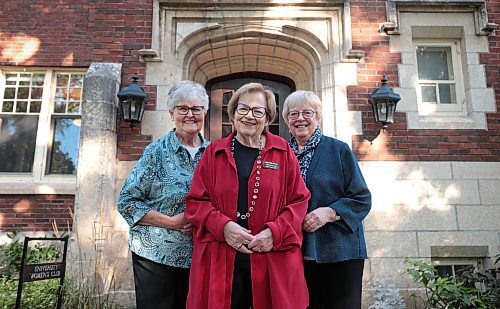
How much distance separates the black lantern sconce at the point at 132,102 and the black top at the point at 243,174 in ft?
9.08

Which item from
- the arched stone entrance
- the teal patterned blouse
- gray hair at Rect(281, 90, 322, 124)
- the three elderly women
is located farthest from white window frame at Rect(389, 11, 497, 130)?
the teal patterned blouse

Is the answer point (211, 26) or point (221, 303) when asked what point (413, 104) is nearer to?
point (211, 26)

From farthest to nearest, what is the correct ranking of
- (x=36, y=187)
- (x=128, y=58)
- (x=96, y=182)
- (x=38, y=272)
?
(x=36, y=187)
(x=128, y=58)
(x=96, y=182)
(x=38, y=272)

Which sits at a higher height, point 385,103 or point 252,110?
point 385,103

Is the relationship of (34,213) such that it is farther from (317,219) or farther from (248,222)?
(317,219)

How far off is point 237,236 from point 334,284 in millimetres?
721

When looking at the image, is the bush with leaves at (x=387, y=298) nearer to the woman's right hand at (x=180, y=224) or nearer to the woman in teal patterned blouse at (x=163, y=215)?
the woman in teal patterned blouse at (x=163, y=215)

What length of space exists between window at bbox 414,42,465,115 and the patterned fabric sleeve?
3995mm

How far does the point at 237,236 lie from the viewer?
5.87 ft

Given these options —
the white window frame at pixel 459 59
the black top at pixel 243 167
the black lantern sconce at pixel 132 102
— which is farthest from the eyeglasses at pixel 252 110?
the white window frame at pixel 459 59

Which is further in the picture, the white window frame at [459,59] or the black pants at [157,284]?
the white window frame at [459,59]

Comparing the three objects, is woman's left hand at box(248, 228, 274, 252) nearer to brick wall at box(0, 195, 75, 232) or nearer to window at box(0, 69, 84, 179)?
brick wall at box(0, 195, 75, 232)

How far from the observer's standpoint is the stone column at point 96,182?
13.6 feet

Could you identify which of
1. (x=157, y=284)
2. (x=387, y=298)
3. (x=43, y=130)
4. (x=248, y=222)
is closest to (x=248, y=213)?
(x=248, y=222)
